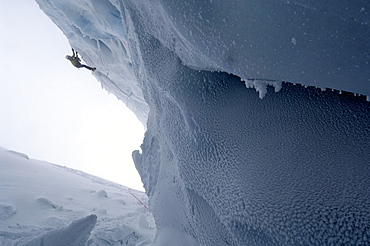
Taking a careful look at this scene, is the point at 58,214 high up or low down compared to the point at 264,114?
down

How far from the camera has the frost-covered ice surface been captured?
793 millimetres

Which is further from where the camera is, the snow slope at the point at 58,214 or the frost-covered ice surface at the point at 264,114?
the snow slope at the point at 58,214

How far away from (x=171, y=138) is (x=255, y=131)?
0.61 meters

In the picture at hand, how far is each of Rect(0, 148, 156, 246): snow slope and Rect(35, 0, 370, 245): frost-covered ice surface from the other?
2.61ft

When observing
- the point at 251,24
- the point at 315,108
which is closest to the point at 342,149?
the point at 315,108

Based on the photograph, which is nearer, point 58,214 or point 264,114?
point 264,114

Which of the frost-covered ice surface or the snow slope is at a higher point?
the frost-covered ice surface

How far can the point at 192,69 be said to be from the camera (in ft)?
4.33

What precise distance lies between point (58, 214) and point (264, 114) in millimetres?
2456

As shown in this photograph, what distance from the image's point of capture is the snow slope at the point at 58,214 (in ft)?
6.00

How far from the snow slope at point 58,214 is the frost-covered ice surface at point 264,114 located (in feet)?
2.61

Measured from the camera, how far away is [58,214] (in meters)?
2.69

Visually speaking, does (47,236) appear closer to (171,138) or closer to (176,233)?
(176,233)

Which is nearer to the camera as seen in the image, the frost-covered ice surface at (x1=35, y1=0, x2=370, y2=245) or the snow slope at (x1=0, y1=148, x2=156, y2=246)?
the frost-covered ice surface at (x1=35, y1=0, x2=370, y2=245)
